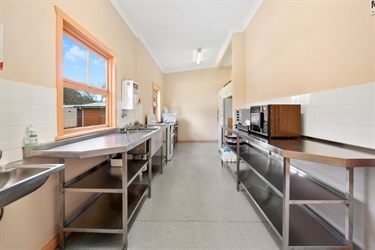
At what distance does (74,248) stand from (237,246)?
1.48 metres

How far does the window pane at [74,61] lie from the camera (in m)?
1.96

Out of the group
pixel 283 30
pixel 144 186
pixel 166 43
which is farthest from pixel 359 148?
pixel 166 43

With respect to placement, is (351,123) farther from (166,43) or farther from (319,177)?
(166,43)

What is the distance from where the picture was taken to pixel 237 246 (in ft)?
5.41

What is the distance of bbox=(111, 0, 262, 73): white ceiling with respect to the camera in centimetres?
322

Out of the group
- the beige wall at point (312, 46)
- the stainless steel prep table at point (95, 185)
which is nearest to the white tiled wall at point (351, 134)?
the beige wall at point (312, 46)

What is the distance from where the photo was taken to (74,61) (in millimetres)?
2113

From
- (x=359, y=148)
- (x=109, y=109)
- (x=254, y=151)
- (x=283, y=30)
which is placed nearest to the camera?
(x=359, y=148)

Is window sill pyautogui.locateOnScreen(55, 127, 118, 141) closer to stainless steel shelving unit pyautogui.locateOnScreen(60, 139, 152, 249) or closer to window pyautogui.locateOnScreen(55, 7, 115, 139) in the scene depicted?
window pyautogui.locateOnScreen(55, 7, 115, 139)

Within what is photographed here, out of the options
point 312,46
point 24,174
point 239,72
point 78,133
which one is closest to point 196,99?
point 239,72

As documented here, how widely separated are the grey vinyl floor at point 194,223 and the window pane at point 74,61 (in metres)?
1.73

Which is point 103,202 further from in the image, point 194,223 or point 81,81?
point 81,81

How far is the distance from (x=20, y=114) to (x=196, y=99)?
6.84 m

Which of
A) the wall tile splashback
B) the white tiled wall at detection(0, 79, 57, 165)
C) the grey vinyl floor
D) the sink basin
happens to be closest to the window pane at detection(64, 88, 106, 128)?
the white tiled wall at detection(0, 79, 57, 165)
